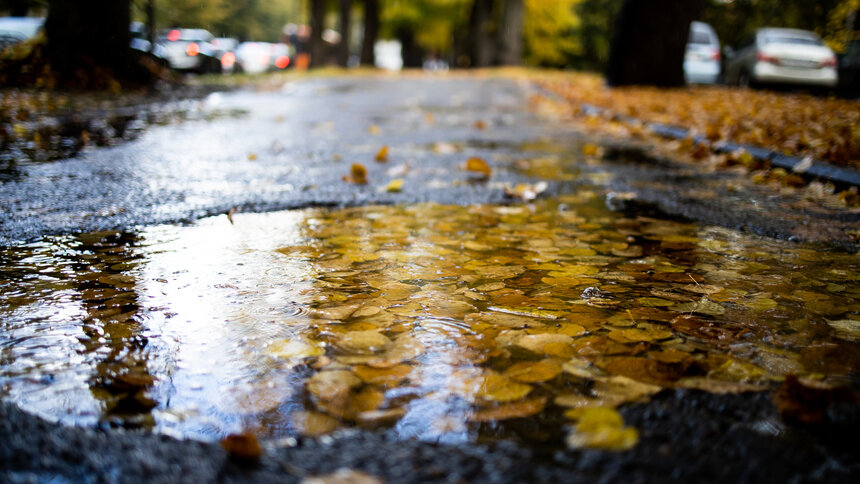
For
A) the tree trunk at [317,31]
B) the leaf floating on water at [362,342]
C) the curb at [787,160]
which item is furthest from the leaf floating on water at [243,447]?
the tree trunk at [317,31]

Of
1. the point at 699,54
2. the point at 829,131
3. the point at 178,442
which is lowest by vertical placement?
Answer: the point at 178,442

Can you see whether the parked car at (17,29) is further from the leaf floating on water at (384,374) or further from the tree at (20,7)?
the leaf floating on water at (384,374)

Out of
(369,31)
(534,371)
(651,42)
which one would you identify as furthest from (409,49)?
(534,371)

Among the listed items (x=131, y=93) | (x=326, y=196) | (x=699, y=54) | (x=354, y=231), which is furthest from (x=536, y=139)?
(x=699, y=54)

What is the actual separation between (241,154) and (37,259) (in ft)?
9.73

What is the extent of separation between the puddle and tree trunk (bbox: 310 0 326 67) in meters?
27.6

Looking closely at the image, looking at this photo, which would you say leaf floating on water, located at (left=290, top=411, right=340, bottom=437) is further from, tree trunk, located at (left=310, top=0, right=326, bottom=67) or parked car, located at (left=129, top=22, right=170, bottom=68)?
tree trunk, located at (left=310, top=0, right=326, bottom=67)

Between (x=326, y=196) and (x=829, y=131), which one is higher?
(x=829, y=131)

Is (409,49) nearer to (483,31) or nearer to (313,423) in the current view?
(483,31)

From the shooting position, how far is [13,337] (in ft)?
5.99

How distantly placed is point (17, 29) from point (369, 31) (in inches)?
869

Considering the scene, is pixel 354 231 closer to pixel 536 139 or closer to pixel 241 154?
pixel 241 154

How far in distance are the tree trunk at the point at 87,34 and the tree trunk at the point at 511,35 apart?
1701cm

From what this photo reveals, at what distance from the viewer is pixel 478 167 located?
15.7 ft
